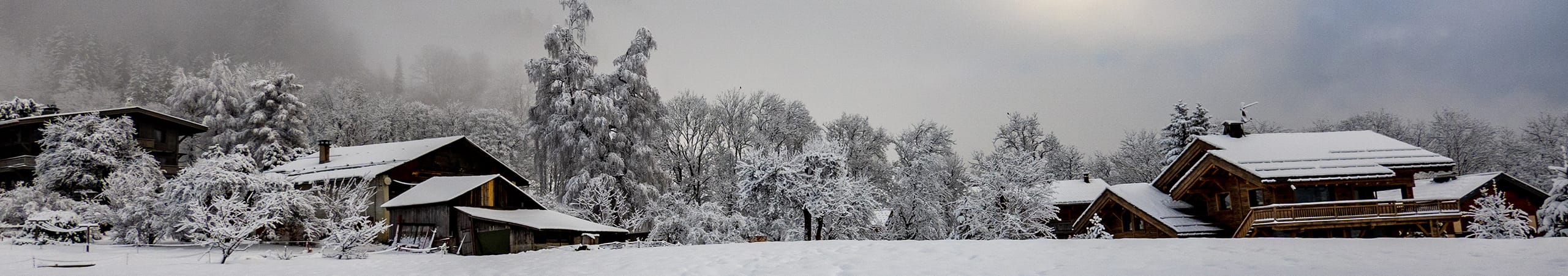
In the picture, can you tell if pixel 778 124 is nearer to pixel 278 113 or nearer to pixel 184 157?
pixel 278 113

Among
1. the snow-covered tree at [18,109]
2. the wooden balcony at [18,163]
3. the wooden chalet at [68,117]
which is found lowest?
the wooden balcony at [18,163]

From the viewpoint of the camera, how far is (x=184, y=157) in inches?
2712

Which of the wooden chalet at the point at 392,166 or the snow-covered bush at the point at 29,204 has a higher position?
the wooden chalet at the point at 392,166

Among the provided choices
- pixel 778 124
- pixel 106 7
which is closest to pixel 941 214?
pixel 778 124

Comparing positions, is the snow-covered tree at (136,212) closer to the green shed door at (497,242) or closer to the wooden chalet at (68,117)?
the wooden chalet at (68,117)

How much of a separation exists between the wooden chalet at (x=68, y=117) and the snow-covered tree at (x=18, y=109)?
9.74m

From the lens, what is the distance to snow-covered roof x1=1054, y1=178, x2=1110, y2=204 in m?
47.7

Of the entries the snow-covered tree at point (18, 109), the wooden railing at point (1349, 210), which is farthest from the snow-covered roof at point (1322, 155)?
the snow-covered tree at point (18, 109)

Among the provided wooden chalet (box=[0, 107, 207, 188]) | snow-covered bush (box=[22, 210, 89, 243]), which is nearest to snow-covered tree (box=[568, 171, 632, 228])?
snow-covered bush (box=[22, 210, 89, 243])

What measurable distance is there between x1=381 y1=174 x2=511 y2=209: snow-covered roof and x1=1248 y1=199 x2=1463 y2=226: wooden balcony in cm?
3082

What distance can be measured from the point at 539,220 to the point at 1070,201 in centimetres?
2882

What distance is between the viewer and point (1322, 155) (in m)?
34.9

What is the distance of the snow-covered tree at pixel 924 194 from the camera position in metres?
45.8

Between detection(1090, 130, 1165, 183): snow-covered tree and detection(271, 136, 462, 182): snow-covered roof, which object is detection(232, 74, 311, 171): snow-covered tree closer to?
detection(271, 136, 462, 182): snow-covered roof
